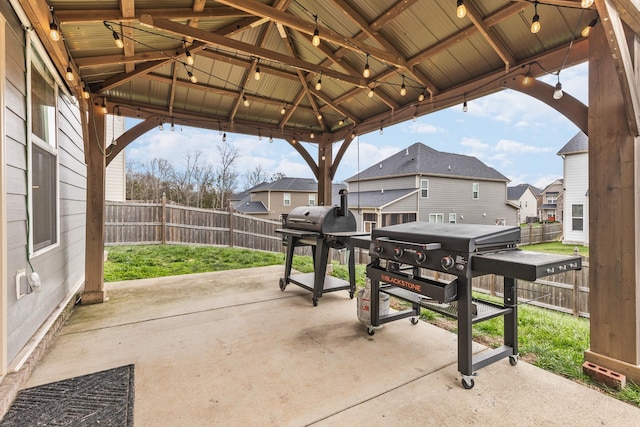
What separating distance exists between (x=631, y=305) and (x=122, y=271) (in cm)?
681

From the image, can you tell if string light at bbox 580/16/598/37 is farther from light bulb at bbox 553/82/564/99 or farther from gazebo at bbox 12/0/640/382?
light bulb at bbox 553/82/564/99

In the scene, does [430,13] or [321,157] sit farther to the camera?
[321,157]

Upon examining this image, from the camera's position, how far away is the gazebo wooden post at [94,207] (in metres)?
3.74

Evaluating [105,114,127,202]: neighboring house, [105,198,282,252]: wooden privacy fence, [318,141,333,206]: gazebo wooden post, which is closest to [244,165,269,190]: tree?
[105,114,127,202]: neighboring house

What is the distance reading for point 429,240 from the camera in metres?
2.24

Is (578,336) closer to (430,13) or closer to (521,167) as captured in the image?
(430,13)

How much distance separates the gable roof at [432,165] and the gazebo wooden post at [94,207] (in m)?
6.58

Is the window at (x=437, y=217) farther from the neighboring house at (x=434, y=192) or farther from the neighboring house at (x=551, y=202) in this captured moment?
the neighboring house at (x=551, y=202)

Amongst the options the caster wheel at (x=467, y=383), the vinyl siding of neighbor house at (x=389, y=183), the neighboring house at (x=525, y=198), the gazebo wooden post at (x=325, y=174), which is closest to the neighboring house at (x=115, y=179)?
the gazebo wooden post at (x=325, y=174)

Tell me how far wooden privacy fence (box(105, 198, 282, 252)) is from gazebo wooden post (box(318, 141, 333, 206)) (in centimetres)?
336

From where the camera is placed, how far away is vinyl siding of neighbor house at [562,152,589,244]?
7.44m

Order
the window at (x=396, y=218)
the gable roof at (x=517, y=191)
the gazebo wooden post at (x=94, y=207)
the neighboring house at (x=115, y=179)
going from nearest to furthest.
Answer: the gazebo wooden post at (x=94, y=207), the gable roof at (x=517, y=191), the window at (x=396, y=218), the neighboring house at (x=115, y=179)

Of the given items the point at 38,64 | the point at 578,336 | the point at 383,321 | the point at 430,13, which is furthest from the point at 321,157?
the point at 578,336

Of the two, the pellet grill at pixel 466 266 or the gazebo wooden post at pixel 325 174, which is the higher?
the gazebo wooden post at pixel 325 174
